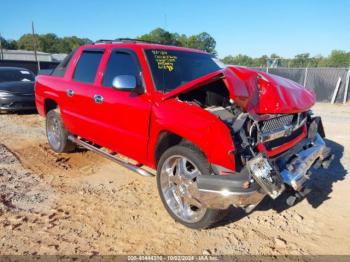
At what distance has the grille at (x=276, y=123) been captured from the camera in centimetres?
348

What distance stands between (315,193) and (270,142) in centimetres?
132

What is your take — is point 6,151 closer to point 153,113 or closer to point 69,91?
point 69,91

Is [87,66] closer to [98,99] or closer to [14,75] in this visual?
[98,99]

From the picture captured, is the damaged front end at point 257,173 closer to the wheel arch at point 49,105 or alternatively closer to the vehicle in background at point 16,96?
the wheel arch at point 49,105

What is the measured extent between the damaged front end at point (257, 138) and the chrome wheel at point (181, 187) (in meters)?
0.13

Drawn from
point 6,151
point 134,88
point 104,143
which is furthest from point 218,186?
point 6,151

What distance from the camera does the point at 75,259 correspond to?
298cm

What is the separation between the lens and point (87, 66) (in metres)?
5.15

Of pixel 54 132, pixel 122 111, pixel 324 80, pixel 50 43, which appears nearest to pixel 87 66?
pixel 122 111

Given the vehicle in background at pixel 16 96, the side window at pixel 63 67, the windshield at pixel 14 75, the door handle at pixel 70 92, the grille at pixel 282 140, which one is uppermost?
the side window at pixel 63 67

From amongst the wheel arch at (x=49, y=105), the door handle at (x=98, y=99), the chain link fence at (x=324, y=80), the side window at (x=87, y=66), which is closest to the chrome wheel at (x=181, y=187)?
the door handle at (x=98, y=99)

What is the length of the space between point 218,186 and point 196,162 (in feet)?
1.21

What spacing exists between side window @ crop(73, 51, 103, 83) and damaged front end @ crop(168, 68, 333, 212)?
1781 mm

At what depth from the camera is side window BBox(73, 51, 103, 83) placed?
4911mm
